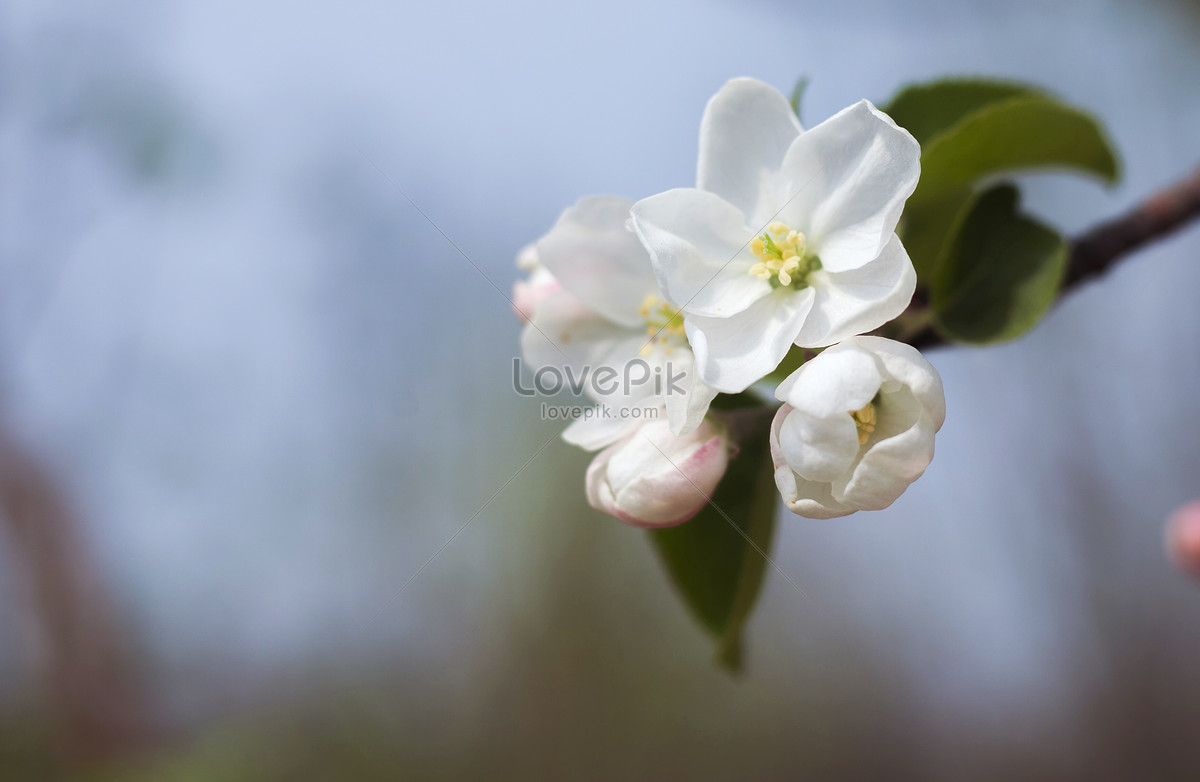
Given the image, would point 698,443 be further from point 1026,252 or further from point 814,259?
point 1026,252

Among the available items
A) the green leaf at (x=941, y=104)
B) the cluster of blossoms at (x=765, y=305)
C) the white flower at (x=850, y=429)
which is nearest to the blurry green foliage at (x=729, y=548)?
the cluster of blossoms at (x=765, y=305)

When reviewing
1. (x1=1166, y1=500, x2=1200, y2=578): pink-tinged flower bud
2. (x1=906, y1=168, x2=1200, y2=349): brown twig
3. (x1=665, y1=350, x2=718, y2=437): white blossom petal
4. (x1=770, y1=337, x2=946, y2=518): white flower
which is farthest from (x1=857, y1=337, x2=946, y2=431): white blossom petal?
(x1=1166, y1=500, x2=1200, y2=578): pink-tinged flower bud

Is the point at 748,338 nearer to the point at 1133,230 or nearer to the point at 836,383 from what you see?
the point at 836,383

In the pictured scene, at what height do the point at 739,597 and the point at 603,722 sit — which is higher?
the point at 739,597

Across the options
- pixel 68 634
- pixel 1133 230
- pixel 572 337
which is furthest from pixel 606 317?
pixel 68 634

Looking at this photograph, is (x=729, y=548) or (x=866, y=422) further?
(x=729, y=548)

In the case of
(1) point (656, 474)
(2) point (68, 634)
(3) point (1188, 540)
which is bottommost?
(2) point (68, 634)

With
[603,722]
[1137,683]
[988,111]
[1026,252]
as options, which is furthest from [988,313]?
[603,722]

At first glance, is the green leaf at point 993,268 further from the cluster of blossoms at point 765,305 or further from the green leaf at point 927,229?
the cluster of blossoms at point 765,305
